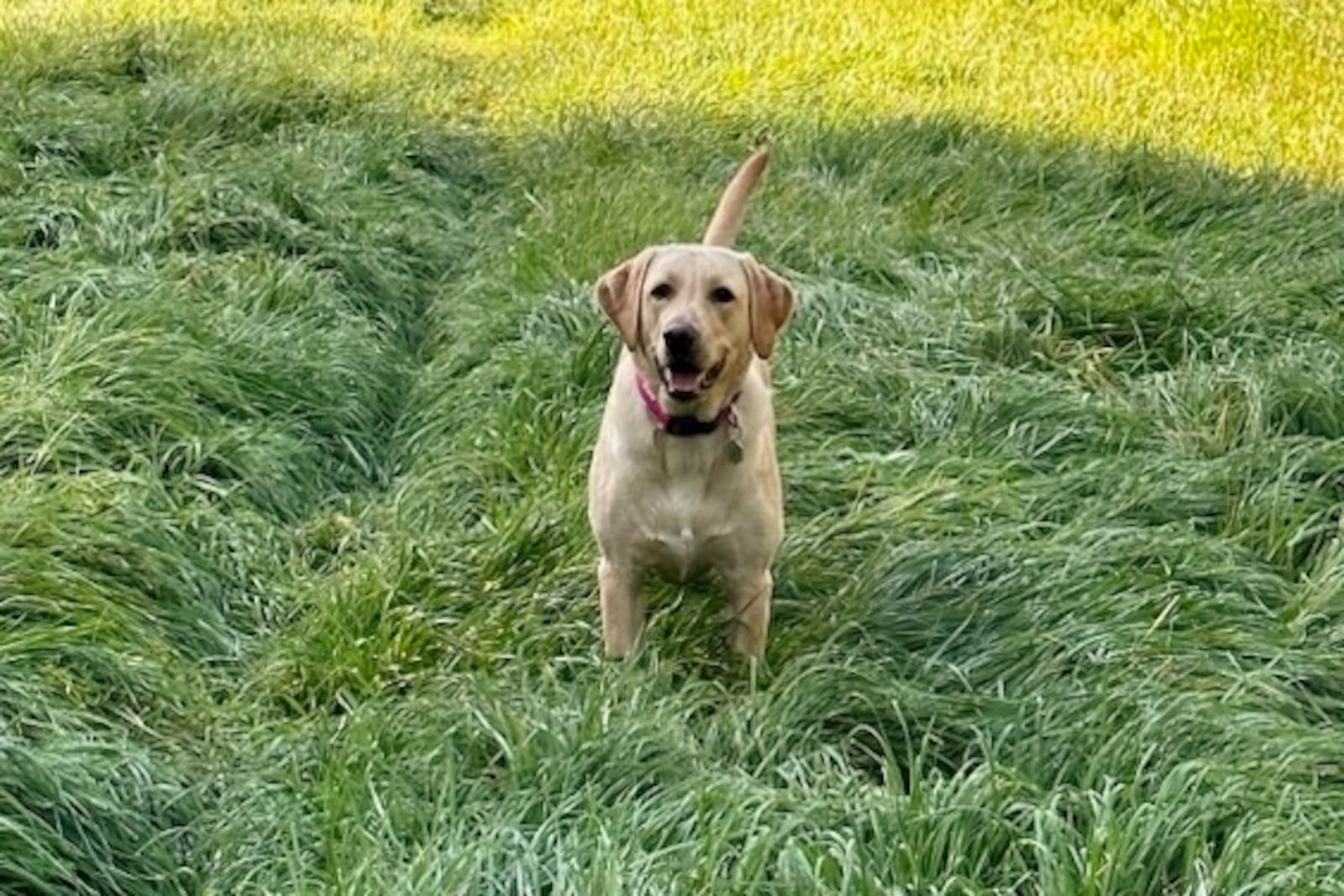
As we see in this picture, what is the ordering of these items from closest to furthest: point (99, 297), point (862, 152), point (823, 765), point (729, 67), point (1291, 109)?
point (823, 765) < point (99, 297) < point (862, 152) < point (1291, 109) < point (729, 67)

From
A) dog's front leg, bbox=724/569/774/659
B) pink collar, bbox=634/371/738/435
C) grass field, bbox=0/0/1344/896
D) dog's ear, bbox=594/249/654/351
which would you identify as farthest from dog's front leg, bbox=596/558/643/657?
dog's ear, bbox=594/249/654/351

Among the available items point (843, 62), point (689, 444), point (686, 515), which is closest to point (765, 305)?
point (689, 444)

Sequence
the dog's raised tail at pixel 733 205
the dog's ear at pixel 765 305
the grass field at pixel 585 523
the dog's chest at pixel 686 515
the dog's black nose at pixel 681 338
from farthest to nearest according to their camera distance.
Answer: the dog's raised tail at pixel 733 205, the dog's ear at pixel 765 305, the dog's chest at pixel 686 515, the dog's black nose at pixel 681 338, the grass field at pixel 585 523

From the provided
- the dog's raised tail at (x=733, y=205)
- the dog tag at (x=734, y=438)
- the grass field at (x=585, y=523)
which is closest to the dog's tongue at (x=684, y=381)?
the dog tag at (x=734, y=438)

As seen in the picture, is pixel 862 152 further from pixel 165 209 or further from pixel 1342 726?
pixel 1342 726

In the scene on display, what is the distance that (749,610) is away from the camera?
3.97 meters

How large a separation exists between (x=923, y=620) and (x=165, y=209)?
148 inches

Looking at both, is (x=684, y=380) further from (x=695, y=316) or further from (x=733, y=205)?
(x=733, y=205)

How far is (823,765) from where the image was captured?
3.34m

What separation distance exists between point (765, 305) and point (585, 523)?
0.82 metres

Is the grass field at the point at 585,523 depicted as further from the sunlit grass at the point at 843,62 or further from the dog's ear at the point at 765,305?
the dog's ear at the point at 765,305

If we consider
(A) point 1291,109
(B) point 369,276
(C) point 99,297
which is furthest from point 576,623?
(A) point 1291,109

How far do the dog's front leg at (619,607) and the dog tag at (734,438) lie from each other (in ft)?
1.04

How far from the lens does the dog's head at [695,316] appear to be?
12.5 feet
